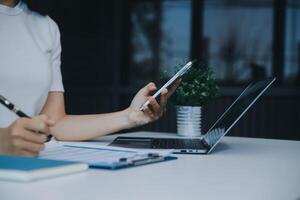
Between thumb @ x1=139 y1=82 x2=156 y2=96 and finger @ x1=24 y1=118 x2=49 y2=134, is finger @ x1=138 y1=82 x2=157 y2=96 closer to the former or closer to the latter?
thumb @ x1=139 y1=82 x2=156 y2=96

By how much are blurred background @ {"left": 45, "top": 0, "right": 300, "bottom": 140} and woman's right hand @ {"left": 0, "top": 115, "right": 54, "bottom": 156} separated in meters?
3.38

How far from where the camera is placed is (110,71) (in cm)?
489

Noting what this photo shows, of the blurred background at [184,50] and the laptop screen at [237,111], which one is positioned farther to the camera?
the blurred background at [184,50]

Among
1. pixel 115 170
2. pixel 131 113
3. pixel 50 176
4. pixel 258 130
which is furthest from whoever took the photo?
pixel 258 130

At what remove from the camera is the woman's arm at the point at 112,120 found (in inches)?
Answer: 63.6

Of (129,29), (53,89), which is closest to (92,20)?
(129,29)

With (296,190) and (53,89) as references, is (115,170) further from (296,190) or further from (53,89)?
(53,89)

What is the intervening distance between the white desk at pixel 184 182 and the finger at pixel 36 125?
4.8 inches

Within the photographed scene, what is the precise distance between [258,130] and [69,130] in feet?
10.2

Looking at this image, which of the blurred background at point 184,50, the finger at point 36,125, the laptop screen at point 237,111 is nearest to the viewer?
the finger at point 36,125

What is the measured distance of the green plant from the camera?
1850 mm

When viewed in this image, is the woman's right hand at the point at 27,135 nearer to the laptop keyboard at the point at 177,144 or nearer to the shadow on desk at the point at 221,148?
the laptop keyboard at the point at 177,144

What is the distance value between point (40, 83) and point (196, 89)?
1.76ft

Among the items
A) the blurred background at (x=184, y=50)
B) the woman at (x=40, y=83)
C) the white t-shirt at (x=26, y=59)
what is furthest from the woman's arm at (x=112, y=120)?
the blurred background at (x=184, y=50)
